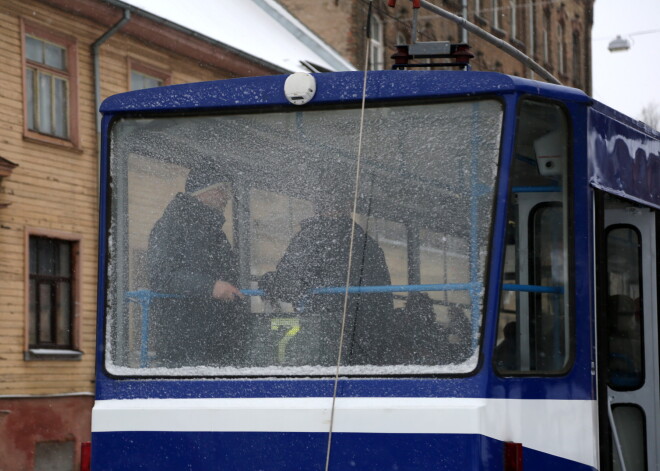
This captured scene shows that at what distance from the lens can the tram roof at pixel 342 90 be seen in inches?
233

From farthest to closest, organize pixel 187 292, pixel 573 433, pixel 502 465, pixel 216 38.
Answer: pixel 216 38 < pixel 187 292 < pixel 573 433 < pixel 502 465

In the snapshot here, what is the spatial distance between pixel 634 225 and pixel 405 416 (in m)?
1.97

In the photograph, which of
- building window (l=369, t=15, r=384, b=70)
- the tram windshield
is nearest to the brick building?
building window (l=369, t=15, r=384, b=70)

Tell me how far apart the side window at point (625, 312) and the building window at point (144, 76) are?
1592 cm

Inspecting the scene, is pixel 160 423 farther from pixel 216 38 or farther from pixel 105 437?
pixel 216 38

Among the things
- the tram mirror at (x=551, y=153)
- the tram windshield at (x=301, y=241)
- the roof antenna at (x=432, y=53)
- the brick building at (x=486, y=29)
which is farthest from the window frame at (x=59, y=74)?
the tram mirror at (x=551, y=153)

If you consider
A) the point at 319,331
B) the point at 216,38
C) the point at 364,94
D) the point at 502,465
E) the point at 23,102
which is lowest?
the point at 502,465

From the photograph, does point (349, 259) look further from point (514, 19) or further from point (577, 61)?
point (577, 61)

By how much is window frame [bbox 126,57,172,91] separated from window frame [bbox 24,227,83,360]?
9.78 ft

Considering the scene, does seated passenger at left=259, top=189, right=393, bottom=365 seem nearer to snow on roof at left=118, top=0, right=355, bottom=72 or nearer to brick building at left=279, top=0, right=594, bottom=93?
snow on roof at left=118, top=0, right=355, bottom=72

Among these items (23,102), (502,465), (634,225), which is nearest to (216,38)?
(23,102)

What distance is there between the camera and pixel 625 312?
22.1 ft

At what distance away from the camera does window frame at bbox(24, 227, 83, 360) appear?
1923cm

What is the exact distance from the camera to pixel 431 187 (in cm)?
596
